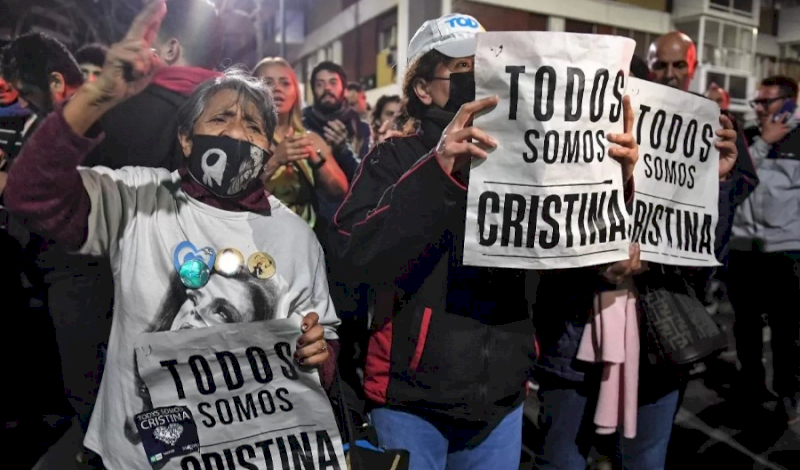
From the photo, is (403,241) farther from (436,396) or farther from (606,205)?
(606,205)

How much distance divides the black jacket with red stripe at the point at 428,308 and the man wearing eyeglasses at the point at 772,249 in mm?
3113

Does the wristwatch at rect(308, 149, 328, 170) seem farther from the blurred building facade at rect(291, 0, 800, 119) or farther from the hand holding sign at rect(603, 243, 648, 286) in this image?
the hand holding sign at rect(603, 243, 648, 286)

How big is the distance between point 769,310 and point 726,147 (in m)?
2.67

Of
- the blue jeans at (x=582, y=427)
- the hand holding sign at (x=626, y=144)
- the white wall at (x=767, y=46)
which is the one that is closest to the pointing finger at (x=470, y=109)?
the hand holding sign at (x=626, y=144)

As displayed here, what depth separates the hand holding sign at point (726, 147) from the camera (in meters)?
2.04

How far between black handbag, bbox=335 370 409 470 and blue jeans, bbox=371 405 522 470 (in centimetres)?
7

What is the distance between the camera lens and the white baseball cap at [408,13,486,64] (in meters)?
1.64

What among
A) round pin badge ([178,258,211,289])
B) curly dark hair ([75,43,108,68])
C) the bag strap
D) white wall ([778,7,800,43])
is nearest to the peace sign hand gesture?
curly dark hair ([75,43,108,68])

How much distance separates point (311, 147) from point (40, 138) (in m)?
0.76

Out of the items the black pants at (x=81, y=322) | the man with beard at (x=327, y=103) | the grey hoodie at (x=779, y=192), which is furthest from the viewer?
the grey hoodie at (x=779, y=192)

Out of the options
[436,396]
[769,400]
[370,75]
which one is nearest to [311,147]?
[436,396]

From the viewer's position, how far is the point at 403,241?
5.06 ft

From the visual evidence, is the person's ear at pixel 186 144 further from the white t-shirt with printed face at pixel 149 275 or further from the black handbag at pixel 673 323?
the black handbag at pixel 673 323

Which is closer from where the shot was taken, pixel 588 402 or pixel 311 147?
pixel 311 147
